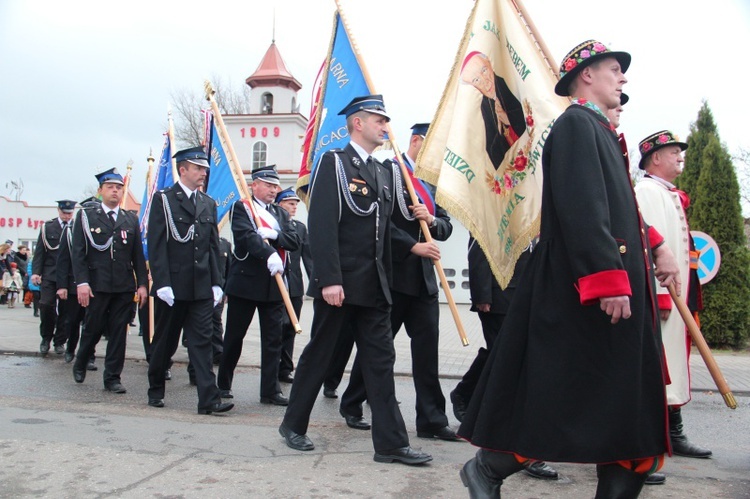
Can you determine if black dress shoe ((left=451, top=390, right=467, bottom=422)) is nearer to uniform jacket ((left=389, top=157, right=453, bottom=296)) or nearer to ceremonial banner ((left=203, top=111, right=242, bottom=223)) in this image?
uniform jacket ((left=389, top=157, right=453, bottom=296))

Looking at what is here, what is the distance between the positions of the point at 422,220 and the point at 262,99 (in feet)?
115

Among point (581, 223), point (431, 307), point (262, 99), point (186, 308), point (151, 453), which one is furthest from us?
point (262, 99)

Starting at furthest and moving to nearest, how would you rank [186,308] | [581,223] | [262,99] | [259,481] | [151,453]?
[262,99] → [186,308] → [151,453] → [259,481] → [581,223]

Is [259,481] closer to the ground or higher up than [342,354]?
closer to the ground

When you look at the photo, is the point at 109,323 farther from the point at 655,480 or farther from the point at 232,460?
the point at 655,480

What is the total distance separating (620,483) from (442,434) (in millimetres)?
2217

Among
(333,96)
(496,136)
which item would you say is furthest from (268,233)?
(496,136)

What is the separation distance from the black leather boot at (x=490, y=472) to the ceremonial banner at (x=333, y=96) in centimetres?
342

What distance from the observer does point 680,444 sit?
16.1ft

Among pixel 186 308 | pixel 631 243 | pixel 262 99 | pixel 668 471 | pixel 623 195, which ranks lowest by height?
pixel 668 471

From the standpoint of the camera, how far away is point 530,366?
118 inches

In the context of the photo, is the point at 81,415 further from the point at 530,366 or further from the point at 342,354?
the point at 530,366

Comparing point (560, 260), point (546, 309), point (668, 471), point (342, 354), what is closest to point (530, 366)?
point (546, 309)

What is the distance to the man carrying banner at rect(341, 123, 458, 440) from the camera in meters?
5.09
